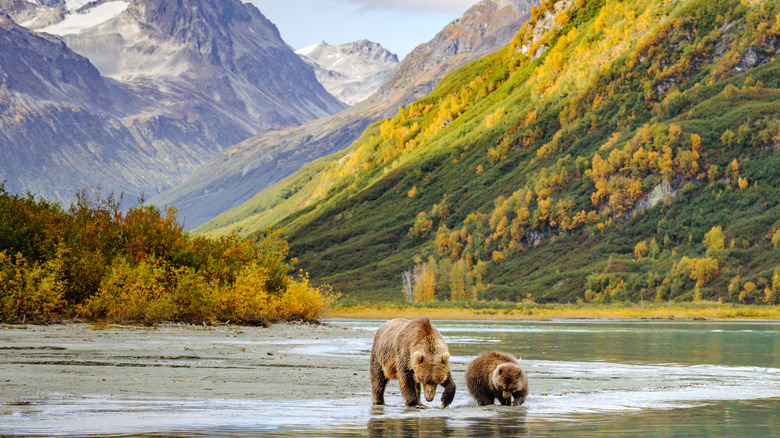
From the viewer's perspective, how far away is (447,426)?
16.5m

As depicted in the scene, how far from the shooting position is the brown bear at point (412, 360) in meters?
17.0

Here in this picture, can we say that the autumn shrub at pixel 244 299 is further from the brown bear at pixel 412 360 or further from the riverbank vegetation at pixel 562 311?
the riverbank vegetation at pixel 562 311

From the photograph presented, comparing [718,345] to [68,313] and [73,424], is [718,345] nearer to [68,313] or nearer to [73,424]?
[68,313]

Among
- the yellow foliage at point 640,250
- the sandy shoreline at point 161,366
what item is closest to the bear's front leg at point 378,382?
the sandy shoreline at point 161,366

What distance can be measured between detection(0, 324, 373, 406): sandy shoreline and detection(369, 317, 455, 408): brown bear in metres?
2.39

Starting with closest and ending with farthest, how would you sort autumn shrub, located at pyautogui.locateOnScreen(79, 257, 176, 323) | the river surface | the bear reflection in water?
the river surface
the bear reflection in water
autumn shrub, located at pyautogui.locateOnScreen(79, 257, 176, 323)

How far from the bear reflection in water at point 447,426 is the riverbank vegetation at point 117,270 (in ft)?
83.6

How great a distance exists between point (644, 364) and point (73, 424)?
2284cm

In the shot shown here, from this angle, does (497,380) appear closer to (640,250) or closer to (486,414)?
(486,414)

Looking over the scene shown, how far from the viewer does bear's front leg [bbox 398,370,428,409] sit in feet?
58.2

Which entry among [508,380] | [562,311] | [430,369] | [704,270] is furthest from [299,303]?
[704,270]

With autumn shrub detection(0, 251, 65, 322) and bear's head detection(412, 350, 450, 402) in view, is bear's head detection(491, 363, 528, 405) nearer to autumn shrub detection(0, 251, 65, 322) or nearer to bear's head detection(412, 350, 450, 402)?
bear's head detection(412, 350, 450, 402)

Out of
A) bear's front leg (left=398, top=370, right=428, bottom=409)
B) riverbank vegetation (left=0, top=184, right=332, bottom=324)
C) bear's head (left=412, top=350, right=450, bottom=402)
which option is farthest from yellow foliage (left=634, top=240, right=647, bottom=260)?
bear's head (left=412, top=350, right=450, bottom=402)

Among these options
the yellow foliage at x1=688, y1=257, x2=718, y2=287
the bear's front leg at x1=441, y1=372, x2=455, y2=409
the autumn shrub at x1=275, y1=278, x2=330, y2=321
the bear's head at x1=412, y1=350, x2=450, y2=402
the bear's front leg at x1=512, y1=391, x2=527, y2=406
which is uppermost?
the yellow foliage at x1=688, y1=257, x2=718, y2=287
